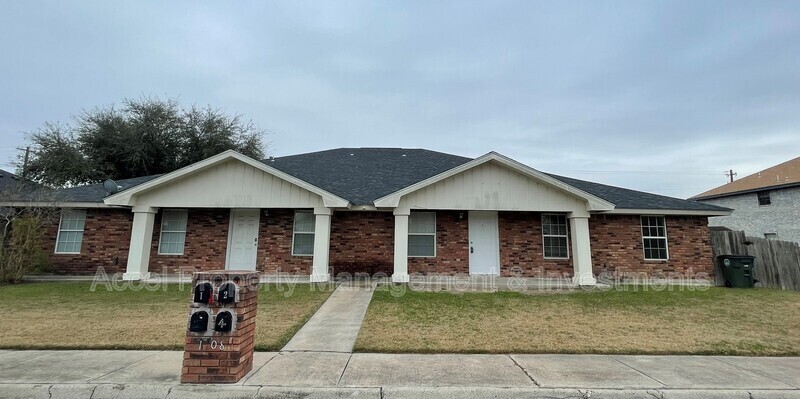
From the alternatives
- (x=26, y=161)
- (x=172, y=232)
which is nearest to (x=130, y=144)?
(x=26, y=161)

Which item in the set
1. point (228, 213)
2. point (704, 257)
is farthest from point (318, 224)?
point (704, 257)

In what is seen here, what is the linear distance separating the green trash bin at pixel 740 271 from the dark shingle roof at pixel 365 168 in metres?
9.45

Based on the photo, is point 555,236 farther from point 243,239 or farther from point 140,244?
point 140,244

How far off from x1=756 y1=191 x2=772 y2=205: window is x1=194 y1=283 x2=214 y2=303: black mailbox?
27346mm

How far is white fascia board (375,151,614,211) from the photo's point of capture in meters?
11.0

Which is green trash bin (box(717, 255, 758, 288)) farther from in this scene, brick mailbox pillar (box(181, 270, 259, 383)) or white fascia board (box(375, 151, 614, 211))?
brick mailbox pillar (box(181, 270, 259, 383))

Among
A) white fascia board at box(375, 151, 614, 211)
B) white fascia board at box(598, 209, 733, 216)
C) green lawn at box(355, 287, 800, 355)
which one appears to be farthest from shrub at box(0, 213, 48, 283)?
white fascia board at box(598, 209, 733, 216)

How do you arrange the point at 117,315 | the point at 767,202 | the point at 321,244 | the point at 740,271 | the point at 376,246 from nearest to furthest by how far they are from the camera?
1. the point at 117,315
2. the point at 321,244
3. the point at 740,271
4. the point at 376,246
5. the point at 767,202

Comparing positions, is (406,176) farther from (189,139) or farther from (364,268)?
(189,139)

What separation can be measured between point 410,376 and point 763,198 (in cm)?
2575

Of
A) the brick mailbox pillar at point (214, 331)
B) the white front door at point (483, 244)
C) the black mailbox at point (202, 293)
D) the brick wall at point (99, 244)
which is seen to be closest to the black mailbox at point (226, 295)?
the brick mailbox pillar at point (214, 331)

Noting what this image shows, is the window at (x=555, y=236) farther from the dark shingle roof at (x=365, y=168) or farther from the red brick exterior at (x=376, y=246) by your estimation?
the dark shingle roof at (x=365, y=168)

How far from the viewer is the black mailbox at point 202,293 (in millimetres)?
4176

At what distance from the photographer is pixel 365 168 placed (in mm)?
16000
